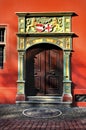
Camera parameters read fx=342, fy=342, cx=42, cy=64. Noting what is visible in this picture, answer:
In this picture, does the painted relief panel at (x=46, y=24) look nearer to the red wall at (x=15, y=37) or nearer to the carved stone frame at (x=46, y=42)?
the carved stone frame at (x=46, y=42)

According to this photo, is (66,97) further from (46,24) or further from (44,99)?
(46,24)

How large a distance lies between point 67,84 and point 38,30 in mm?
2392

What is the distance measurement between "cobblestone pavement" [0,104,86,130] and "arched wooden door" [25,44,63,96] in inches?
38.3

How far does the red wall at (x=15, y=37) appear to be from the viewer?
1329 cm

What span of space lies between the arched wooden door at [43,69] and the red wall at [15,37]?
1.96 ft

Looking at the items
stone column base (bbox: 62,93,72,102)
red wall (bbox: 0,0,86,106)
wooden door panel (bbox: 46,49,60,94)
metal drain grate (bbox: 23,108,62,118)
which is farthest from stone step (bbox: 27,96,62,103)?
metal drain grate (bbox: 23,108,62,118)

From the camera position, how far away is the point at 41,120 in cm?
1045

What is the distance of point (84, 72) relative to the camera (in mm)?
13281

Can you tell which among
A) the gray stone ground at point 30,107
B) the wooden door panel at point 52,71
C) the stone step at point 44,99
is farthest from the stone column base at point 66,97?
the wooden door panel at point 52,71

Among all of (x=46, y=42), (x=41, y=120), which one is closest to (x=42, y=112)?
(x=41, y=120)

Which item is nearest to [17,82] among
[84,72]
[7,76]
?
[7,76]

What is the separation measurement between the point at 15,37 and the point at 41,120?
425 centimetres

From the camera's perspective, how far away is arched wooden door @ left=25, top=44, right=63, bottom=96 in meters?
13.6

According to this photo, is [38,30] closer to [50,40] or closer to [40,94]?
[50,40]
